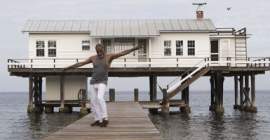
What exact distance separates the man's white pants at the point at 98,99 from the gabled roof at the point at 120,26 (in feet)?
86.0

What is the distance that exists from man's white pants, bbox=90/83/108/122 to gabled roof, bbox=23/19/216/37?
26203 millimetres

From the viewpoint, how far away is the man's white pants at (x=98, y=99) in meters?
14.7

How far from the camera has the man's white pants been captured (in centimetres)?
1473

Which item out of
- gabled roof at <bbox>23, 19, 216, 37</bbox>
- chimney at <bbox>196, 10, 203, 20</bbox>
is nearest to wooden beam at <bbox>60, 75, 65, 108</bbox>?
gabled roof at <bbox>23, 19, 216, 37</bbox>

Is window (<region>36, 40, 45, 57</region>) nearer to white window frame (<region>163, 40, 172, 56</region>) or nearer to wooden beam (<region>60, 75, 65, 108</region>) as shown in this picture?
wooden beam (<region>60, 75, 65, 108</region>)

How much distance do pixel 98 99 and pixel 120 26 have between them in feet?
94.4

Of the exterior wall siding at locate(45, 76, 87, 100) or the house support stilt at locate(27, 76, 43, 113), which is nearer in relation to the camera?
the house support stilt at locate(27, 76, 43, 113)

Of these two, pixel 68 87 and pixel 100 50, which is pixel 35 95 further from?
pixel 100 50

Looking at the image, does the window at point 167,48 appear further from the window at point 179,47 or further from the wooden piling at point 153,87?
the wooden piling at point 153,87

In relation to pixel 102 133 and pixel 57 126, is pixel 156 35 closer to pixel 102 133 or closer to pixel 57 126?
pixel 57 126

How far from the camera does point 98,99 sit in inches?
584

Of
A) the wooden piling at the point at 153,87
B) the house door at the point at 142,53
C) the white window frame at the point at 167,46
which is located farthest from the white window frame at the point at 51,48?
the white window frame at the point at 167,46

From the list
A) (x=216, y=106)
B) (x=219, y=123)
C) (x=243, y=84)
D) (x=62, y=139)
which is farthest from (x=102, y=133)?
(x=243, y=84)

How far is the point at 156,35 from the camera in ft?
135
